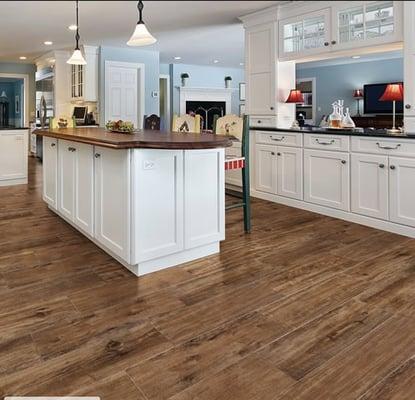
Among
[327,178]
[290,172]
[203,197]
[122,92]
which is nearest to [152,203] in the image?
[203,197]

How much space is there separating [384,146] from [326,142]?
1.86ft

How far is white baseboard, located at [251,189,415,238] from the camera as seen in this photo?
305 centimetres

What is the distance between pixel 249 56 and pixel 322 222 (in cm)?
202

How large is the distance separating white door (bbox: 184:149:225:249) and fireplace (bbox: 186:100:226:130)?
6.87 m

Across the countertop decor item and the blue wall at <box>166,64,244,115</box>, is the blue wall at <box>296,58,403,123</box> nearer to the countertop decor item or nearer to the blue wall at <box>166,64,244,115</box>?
the blue wall at <box>166,64,244,115</box>

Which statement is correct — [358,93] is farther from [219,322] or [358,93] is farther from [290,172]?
[219,322]

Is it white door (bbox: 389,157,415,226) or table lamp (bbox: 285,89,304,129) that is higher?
table lamp (bbox: 285,89,304,129)

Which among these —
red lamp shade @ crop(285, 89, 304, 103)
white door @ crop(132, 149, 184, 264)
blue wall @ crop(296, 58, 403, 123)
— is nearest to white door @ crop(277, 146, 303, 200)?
red lamp shade @ crop(285, 89, 304, 103)

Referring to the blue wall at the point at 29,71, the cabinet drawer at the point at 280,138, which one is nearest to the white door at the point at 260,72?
the cabinet drawer at the point at 280,138

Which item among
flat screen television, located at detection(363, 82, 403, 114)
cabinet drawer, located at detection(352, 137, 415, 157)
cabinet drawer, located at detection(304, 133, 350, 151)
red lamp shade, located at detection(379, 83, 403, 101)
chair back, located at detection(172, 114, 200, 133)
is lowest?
cabinet drawer, located at detection(352, 137, 415, 157)

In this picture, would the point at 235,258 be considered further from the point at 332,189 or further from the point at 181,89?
the point at 181,89

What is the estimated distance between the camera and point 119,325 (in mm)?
1753

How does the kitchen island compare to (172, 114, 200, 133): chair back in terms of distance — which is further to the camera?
(172, 114, 200, 133): chair back

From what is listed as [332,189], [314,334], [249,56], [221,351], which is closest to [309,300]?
[314,334]
